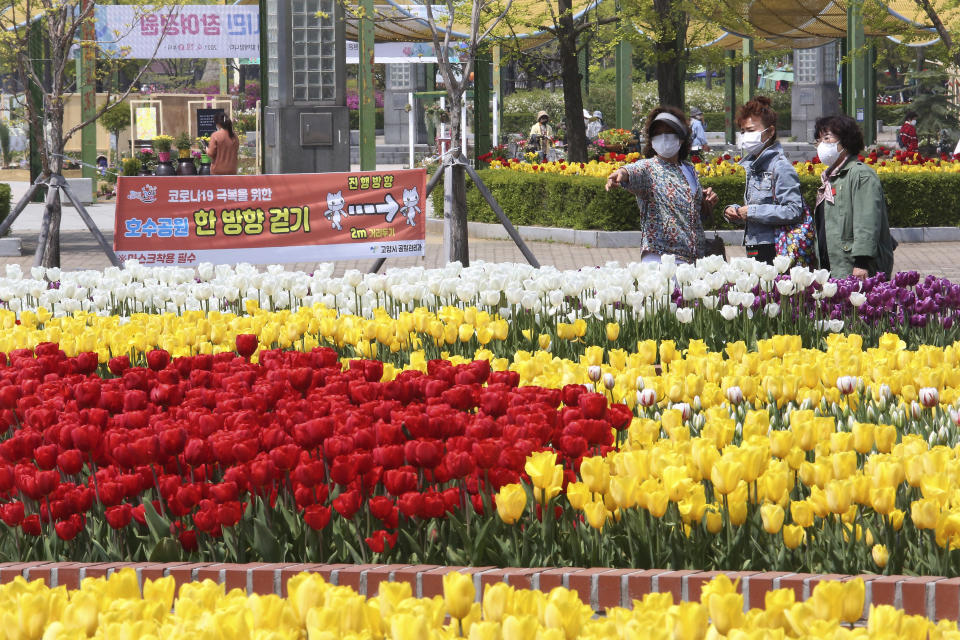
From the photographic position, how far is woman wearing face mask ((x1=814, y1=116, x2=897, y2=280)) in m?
7.90

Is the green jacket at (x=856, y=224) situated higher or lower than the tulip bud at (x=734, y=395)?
higher

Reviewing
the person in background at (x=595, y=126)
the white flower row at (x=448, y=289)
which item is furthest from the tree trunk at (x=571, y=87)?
the white flower row at (x=448, y=289)

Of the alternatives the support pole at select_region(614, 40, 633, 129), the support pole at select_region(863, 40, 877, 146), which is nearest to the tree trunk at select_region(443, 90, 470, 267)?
the support pole at select_region(614, 40, 633, 129)

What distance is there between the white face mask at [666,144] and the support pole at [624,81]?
20.2m

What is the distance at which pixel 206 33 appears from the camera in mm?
24531

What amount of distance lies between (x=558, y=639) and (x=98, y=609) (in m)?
0.92

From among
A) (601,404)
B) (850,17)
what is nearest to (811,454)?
(601,404)

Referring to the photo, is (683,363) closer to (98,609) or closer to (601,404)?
(601,404)

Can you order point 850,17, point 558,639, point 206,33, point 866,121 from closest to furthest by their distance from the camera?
1. point 558,639
2. point 850,17
3. point 206,33
4. point 866,121

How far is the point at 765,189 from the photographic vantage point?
321 inches

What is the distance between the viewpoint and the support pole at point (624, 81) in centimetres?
2823

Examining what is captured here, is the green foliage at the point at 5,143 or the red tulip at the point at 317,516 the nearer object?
the red tulip at the point at 317,516

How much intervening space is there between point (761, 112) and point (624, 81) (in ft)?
68.6

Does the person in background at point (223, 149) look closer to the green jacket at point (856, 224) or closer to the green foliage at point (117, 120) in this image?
the green jacket at point (856, 224)
